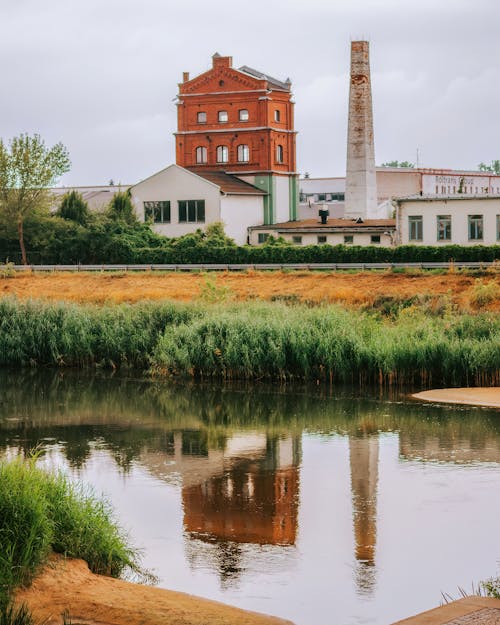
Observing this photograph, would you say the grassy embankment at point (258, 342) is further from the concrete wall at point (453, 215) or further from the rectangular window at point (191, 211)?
the rectangular window at point (191, 211)

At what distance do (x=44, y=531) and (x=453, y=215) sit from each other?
47.2 m

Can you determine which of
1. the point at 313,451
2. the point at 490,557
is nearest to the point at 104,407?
the point at 313,451

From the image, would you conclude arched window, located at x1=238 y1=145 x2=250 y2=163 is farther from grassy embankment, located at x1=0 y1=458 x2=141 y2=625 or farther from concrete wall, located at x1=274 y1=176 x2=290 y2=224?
grassy embankment, located at x1=0 y1=458 x2=141 y2=625

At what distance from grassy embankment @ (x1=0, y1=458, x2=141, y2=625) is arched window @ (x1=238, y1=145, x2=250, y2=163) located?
196 ft

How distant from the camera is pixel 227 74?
243ft

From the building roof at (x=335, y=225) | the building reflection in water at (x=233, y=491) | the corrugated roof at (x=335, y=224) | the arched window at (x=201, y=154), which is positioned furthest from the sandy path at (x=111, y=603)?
the arched window at (x=201, y=154)

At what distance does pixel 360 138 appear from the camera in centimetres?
7019

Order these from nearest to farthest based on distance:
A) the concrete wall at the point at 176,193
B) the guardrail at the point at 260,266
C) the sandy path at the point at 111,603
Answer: the sandy path at the point at 111,603
the guardrail at the point at 260,266
the concrete wall at the point at 176,193

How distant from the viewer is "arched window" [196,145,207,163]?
75.2 m

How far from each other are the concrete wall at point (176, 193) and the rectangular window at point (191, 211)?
0.72ft

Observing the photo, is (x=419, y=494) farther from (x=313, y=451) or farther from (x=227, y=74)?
(x=227, y=74)

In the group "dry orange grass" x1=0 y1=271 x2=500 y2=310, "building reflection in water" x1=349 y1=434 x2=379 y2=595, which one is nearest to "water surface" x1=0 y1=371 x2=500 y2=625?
"building reflection in water" x1=349 y1=434 x2=379 y2=595

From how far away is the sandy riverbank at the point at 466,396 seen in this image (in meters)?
28.7

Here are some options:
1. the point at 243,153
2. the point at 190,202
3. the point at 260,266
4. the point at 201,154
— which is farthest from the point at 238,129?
the point at 260,266
